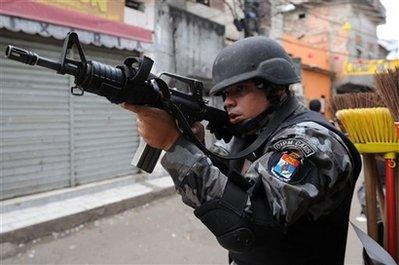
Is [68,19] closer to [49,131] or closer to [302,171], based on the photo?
[49,131]

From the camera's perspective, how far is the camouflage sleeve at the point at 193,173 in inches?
54.3

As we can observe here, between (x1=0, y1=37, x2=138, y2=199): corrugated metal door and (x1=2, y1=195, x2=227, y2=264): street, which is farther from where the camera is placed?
(x1=0, y1=37, x2=138, y2=199): corrugated metal door

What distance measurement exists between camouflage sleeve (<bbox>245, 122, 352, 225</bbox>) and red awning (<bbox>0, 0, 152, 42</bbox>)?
452 cm

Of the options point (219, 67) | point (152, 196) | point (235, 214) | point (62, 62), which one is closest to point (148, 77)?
point (62, 62)

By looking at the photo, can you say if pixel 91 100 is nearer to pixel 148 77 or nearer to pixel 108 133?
pixel 108 133

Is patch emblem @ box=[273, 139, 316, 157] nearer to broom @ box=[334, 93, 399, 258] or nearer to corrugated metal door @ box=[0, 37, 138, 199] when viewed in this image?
broom @ box=[334, 93, 399, 258]

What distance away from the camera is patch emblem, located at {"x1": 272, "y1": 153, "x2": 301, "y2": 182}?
130cm

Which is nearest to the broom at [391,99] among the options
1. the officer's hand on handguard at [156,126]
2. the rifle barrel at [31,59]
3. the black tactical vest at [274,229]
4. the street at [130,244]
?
the black tactical vest at [274,229]

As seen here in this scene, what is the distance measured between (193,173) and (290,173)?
1.09ft

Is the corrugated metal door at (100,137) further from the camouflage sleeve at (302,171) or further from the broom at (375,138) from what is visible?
the camouflage sleeve at (302,171)

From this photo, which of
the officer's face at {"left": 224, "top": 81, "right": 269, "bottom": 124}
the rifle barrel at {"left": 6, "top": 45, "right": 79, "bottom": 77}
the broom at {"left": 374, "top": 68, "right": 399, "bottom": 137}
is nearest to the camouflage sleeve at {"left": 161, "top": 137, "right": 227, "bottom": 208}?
the officer's face at {"left": 224, "top": 81, "right": 269, "bottom": 124}

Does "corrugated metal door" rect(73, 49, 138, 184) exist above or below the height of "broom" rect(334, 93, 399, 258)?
below

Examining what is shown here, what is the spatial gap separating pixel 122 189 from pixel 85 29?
102 inches

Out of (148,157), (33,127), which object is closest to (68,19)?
(33,127)
